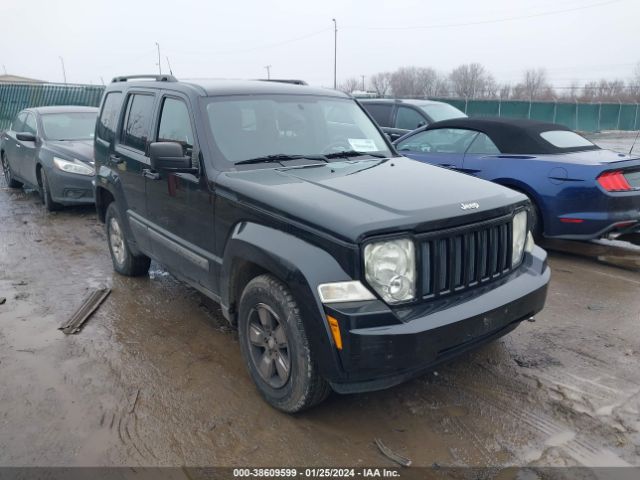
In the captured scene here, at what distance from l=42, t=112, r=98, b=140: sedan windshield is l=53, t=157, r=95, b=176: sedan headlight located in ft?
3.38

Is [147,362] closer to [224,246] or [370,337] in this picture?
[224,246]

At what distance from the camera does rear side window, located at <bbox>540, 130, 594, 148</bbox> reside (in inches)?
239

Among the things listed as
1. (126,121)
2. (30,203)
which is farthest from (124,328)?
(30,203)

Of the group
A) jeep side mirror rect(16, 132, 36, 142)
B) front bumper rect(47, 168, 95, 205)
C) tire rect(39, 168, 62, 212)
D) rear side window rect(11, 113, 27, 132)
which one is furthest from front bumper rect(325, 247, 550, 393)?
rear side window rect(11, 113, 27, 132)

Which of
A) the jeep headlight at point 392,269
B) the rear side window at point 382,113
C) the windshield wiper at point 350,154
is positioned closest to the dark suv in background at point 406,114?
the rear side window at point 382,113

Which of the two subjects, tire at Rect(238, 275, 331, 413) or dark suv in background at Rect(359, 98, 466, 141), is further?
dark suv in background at Rect(359, 98, 466, 141)

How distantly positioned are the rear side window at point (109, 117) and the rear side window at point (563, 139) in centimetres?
476

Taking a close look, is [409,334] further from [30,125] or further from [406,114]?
[30,125]

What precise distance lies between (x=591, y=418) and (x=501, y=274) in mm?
979

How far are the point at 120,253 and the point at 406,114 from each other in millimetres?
6809

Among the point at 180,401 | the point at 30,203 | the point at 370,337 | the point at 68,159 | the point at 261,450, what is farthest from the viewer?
the point at 30,203

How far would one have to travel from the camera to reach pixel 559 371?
352 cm

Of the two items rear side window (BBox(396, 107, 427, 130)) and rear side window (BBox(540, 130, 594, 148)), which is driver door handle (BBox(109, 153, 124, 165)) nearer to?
rear side window (BBox(540, 130, 594, 148))

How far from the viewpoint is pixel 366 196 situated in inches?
116
